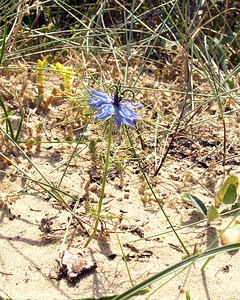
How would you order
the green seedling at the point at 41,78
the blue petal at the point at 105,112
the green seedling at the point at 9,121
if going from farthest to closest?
the green seedling at the point at 41,78, the green seedling at the point at 9,121, the blue petal at the point at 105,112

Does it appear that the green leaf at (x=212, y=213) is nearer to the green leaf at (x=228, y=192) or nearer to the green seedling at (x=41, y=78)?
the green leaf at (x=228, y=192)

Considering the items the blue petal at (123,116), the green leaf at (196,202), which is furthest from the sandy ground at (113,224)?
the blue petal at (123,116)

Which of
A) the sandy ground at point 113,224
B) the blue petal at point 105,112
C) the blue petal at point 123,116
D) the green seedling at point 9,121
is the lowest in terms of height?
the sandy ground at point 113,224

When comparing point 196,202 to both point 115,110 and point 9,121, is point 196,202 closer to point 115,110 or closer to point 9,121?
point 115,110

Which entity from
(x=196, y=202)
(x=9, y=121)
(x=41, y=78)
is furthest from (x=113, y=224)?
(x=41, y=78)

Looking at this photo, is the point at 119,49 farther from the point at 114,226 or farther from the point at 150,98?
the point at 114,226

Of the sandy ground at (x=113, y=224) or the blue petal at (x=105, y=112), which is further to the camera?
the sandy ground at (x=113, y=224)

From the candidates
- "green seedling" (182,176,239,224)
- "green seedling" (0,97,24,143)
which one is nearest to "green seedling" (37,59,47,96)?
"green seedling" (0,97,24,143)
